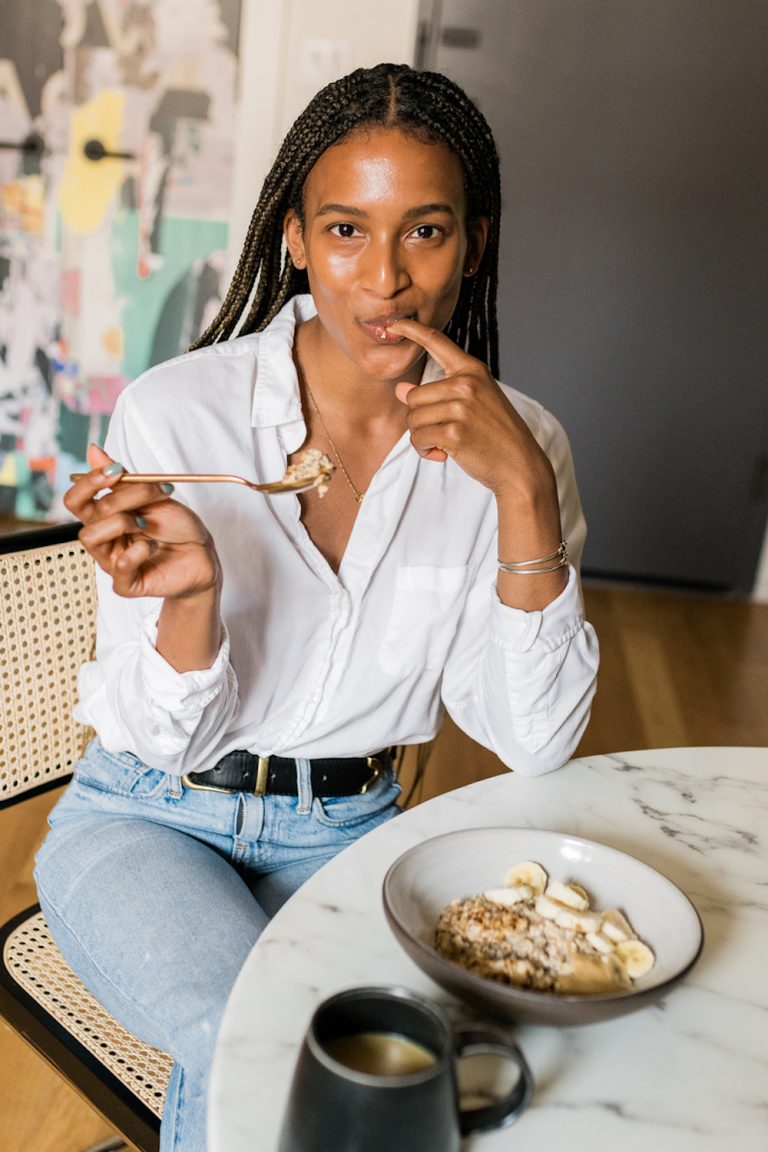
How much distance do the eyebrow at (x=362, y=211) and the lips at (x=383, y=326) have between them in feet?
0.30

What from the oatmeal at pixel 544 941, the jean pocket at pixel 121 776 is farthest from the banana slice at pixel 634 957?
the jean pocket at pixel 121 776

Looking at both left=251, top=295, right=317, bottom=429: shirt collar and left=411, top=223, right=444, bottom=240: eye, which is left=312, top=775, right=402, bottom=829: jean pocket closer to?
left=251, top=295, right=317, bottom=429: shirt collar

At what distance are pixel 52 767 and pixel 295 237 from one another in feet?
2.07

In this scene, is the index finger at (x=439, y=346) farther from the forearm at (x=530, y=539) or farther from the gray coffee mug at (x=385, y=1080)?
the gray coffee mug at (x=385, y=1080)

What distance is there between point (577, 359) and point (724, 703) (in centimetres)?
117

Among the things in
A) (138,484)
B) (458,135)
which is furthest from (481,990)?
(458,135)

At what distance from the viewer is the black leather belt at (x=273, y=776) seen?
1117mm

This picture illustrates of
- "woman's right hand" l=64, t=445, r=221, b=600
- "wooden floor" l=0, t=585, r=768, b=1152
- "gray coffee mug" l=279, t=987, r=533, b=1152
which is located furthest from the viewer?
"wooden floor" l=0, t=585, r=768, b=1152

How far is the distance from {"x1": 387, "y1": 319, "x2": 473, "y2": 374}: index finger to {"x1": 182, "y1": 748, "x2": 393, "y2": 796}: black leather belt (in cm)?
42

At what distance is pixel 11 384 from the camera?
355 centimetres

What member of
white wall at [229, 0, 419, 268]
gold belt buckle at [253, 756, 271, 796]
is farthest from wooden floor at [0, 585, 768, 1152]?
white wall at [229, 0, 419, 268]

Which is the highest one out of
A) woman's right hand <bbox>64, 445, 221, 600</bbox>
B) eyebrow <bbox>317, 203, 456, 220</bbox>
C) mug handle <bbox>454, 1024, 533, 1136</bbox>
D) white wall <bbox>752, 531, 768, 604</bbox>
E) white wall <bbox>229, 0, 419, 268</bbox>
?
white wall <bbox>229, 0, 419, 268</bbox>

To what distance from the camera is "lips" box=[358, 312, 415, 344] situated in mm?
1104

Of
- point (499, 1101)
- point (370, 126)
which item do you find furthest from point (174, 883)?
point (370, 126)
